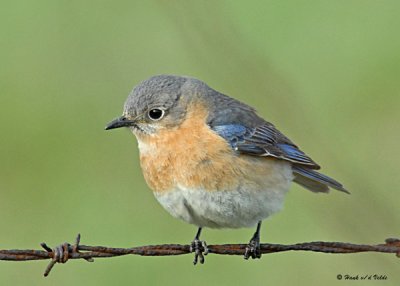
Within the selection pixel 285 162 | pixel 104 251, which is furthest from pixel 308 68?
pixel 104 251

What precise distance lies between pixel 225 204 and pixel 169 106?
101cm

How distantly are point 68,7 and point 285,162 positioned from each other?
752cm

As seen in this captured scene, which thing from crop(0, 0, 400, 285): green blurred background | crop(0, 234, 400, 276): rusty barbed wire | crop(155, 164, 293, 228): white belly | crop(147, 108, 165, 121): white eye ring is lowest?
crop(0, 234, 400, 276): rusty barbed wire

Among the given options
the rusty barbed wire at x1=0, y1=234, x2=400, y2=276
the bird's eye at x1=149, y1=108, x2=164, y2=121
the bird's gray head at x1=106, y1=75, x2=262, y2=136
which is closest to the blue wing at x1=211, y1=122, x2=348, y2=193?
the bird's gray head at x1=106, y1=75, x2=262, y2=136

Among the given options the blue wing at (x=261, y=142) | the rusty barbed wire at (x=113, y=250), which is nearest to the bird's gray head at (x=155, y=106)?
the blue wing at (x=261, y=142)

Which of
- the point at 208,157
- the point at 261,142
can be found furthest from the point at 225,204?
the point at 261,142

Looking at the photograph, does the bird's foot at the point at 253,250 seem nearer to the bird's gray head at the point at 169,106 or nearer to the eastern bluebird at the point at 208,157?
the eastern bluebird at the point at 208,157

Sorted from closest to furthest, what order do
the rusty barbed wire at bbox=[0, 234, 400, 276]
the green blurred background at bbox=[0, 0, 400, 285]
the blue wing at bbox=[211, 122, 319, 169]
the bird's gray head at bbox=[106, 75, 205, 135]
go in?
the rusty barbed wire at bbox=[0, 234, 400, 276]
the blue wing at bbox=[211, 122, 319, 169]
the bird's gray head at bbox=[106, 75, 205, 135]
the green blurred background at bbox=[0, 0, 400, 285]

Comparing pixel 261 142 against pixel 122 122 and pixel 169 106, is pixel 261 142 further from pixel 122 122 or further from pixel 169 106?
pixel 122 122

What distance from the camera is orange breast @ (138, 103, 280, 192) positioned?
7211mm

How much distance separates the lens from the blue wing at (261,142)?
752cm

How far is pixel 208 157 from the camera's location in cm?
729

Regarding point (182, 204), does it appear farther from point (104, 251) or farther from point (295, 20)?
point (295, 20)

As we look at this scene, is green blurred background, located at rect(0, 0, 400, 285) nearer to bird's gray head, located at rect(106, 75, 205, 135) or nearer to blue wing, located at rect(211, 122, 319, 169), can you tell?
blue wing, located at rect(211, 122, 319, 169)
